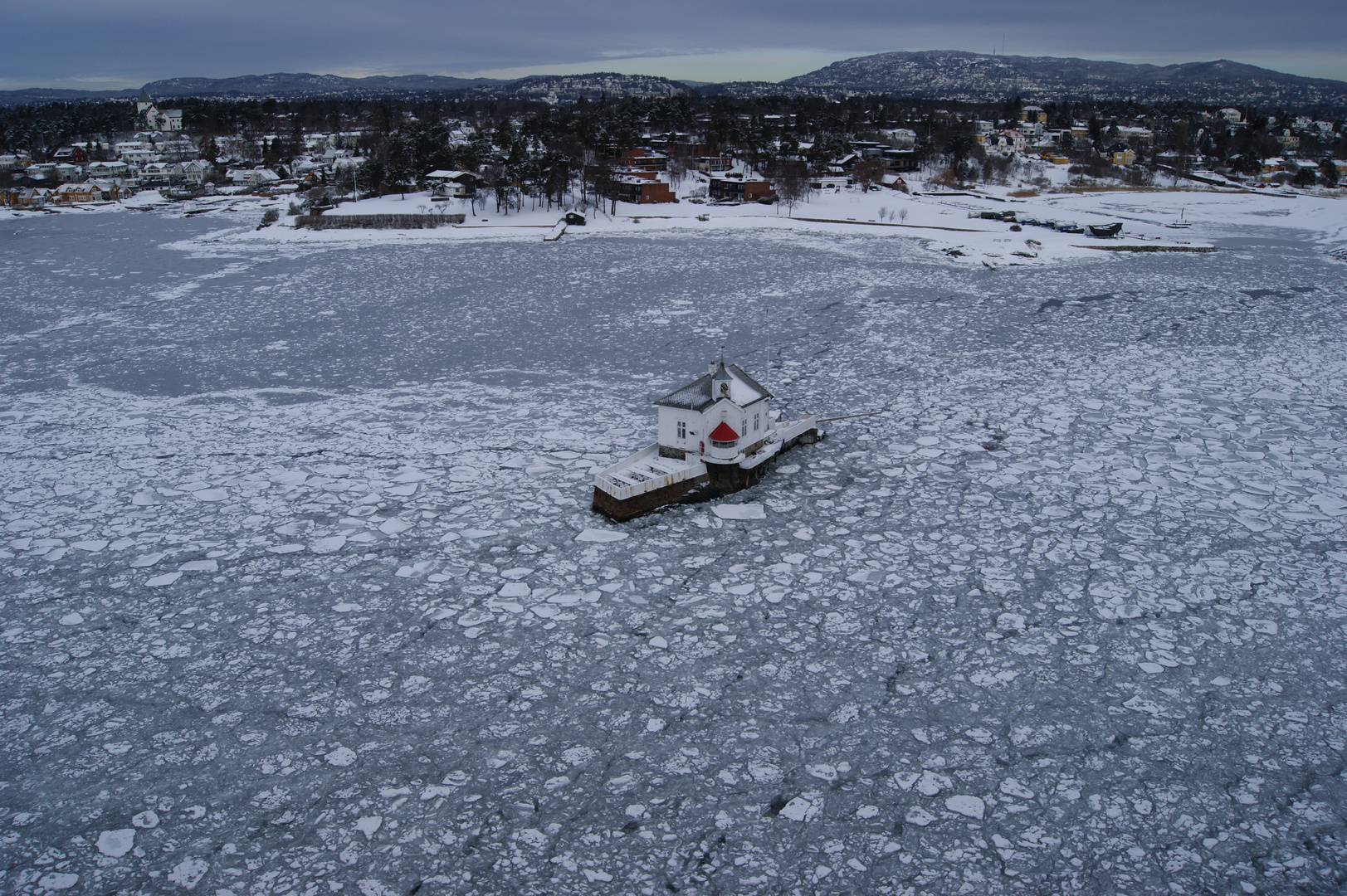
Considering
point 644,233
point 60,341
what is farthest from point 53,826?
point 644,233

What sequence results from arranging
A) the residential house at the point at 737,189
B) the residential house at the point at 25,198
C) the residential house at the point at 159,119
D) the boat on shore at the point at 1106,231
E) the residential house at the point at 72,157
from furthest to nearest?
1. the residential house at the point at 159,119
2. the residential house at the point at 72,157
3. the residential house at the point at 25,198
4. the residential house at the point at 737,189
5. the boat on shore at the point at 1106,231

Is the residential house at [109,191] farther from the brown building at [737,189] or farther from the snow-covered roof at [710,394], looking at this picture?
the snow-covered roof at [710,394]

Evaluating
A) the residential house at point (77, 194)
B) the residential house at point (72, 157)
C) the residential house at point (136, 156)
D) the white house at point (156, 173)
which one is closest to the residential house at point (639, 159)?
the residential house at point (77, 194)

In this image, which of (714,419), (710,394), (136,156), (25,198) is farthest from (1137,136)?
(25,198)

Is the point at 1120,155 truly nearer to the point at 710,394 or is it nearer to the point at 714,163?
the point at 714,163

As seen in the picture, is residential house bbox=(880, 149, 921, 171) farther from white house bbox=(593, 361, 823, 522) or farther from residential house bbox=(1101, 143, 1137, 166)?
white house bbox=(593, 361, 823, 522)

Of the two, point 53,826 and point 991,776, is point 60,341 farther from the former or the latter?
point 991,776

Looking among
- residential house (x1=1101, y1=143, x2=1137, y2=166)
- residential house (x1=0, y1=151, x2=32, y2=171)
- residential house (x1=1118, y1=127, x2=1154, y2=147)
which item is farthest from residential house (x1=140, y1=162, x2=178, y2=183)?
residential house (x1=1118, y1=127, x2=1154, y2=147)
